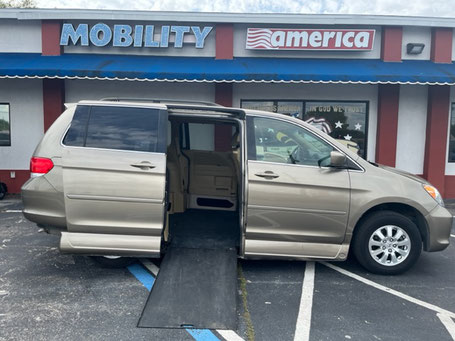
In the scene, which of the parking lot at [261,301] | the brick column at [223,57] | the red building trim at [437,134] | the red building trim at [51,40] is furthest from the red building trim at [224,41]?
the parking lot at [261,301]

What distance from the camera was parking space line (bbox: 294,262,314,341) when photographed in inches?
128

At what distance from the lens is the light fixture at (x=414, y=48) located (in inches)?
368

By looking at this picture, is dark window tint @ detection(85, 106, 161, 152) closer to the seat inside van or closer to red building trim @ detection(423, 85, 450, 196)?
the seat inside van

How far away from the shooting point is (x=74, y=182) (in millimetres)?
4191

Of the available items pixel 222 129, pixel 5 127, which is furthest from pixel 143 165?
pixel 5 127

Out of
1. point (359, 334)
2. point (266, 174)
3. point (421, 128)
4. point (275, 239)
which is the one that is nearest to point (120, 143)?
point (266, 174)

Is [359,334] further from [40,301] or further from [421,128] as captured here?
[421,128]

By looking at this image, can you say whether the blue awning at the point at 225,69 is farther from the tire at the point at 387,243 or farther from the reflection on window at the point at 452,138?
the tire at the point at 387,243

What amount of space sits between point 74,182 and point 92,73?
15.9 ft

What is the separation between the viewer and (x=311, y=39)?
936 centimetres

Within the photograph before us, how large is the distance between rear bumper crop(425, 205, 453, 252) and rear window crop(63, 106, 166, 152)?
129 inches

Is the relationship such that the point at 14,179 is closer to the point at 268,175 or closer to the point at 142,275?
the point at 142,275

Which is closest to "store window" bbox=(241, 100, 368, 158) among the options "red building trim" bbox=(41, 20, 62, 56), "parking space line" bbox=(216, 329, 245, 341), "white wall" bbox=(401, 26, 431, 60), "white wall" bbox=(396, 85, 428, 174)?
"white wall" bbox=(396, 85, 428, 174)

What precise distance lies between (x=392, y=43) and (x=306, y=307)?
8.00 metres
